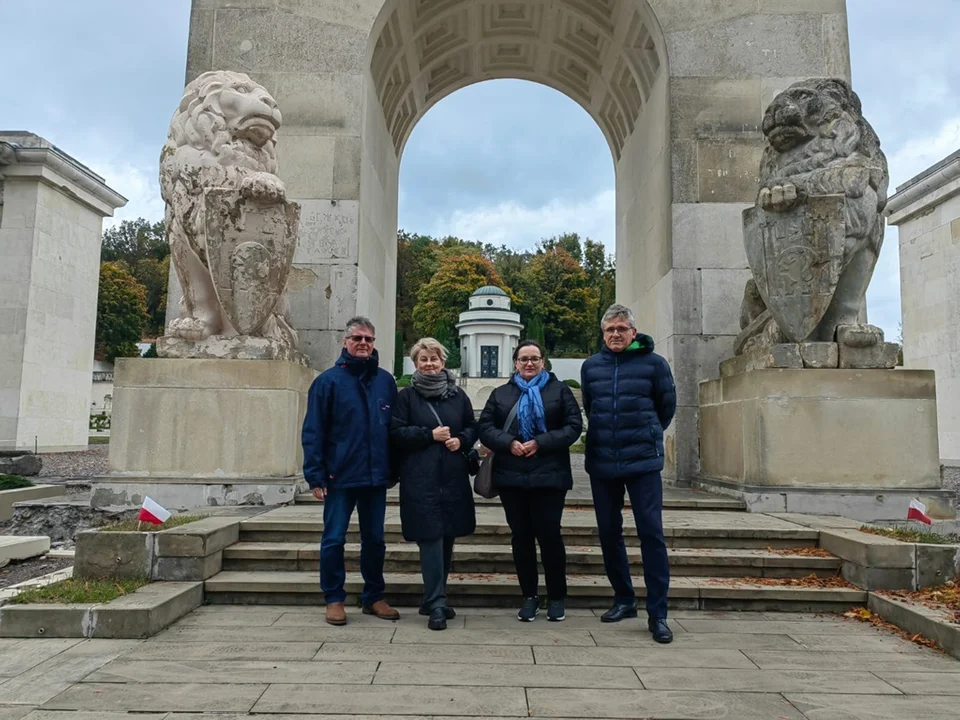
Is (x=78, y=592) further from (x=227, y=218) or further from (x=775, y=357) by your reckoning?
(x=775, y=357)

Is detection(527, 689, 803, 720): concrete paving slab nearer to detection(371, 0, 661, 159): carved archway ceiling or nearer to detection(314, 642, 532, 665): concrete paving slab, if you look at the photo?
detection(314, 642, 532, 665): concrete paving slab

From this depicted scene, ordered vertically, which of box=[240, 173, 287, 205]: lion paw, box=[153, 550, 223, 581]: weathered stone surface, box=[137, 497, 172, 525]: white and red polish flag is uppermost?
box=[240, 173, 287, 205]: lion paw

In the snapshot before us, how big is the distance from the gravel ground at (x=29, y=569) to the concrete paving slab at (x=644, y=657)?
3.79 meters

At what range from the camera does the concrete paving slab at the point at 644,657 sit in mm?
3373

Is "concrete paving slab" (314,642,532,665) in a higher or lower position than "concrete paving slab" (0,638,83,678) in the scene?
higher

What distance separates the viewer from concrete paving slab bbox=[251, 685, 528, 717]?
9.13ft

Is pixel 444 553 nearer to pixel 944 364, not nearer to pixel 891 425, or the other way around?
pixel 891 425

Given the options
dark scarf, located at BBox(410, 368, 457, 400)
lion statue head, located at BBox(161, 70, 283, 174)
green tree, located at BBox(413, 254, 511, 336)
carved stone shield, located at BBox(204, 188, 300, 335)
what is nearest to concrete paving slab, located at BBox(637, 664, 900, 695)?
dark scarf, located at BBox(410, 368, 457, 400)

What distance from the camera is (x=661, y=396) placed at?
4145 mm

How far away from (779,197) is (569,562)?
12.4ft

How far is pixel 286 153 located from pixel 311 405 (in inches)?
204

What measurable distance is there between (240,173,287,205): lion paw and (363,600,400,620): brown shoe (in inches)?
149

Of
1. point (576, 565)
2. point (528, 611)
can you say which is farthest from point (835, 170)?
point (528, 611)

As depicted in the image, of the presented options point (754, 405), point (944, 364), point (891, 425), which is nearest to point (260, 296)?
point (754, 405)
